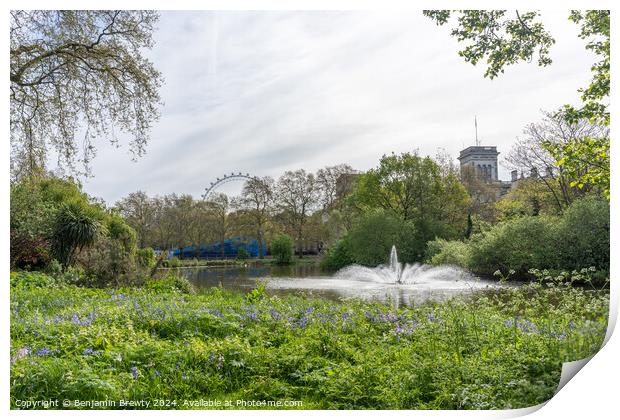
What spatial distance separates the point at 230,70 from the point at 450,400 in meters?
3.21

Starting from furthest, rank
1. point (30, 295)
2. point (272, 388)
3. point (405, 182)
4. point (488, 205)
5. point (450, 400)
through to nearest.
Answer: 1. point (405, 182)
2. point (30, 295)
3. point (488, 205)
4. point (272, 388)
5. point (450, 400)

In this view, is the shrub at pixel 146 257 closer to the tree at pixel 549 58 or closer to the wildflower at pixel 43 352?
the wildflower at pixel 43 352

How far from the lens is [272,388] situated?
3.53m

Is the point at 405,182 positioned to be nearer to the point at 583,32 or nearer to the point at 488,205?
the point at 488,205

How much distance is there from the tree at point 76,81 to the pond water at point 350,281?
175 cm

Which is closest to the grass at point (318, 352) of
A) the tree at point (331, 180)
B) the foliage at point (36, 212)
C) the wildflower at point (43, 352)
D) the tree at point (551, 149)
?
the wildflower at point (43, 352)

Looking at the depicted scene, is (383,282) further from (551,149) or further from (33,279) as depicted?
(33,279)

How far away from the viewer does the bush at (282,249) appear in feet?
17.9

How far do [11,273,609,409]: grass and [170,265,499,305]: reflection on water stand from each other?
0.57 meters

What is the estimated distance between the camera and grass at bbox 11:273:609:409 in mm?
3371

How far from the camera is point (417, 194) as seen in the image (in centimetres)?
612

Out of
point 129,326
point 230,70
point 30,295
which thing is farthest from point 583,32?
point 30,295

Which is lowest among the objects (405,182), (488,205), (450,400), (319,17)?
(450,400)

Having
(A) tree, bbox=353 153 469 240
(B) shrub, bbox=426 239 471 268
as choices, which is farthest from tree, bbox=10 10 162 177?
(B) shrub, bbox=426 239 471 268
